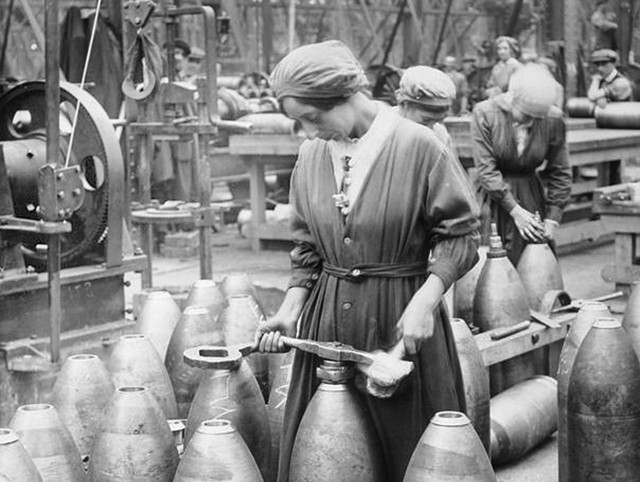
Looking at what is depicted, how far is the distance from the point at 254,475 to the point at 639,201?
4.68m

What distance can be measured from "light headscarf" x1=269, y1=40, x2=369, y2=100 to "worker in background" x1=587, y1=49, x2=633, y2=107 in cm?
937

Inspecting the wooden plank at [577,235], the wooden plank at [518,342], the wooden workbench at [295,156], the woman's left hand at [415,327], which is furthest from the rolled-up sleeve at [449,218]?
the wooden plank at [577,235]

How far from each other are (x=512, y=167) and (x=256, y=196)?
4.16 m

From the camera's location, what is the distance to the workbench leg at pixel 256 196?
31.3 feet

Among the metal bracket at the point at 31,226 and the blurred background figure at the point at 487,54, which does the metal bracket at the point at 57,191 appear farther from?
the blurred background figure at the point at 487,54

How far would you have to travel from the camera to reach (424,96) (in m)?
4.54

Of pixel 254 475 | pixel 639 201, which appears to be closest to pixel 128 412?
pixel 254 475

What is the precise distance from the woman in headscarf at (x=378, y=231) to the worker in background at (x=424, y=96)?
66.5 inches

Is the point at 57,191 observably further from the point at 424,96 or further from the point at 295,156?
the point at 295,156

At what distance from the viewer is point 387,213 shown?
2750mm

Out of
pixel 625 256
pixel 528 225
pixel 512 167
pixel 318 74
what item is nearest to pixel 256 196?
pixel 625 256

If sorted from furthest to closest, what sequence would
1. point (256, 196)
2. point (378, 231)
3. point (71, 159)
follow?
point (256, 196) → point (71, 159) → point (378, 231)

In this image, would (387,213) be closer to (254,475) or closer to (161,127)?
(254,475)

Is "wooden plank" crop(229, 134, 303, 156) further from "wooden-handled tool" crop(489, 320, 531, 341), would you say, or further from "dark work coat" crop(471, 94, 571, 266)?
"wooden-handled tool" crop(489, 320, 531, 341)
